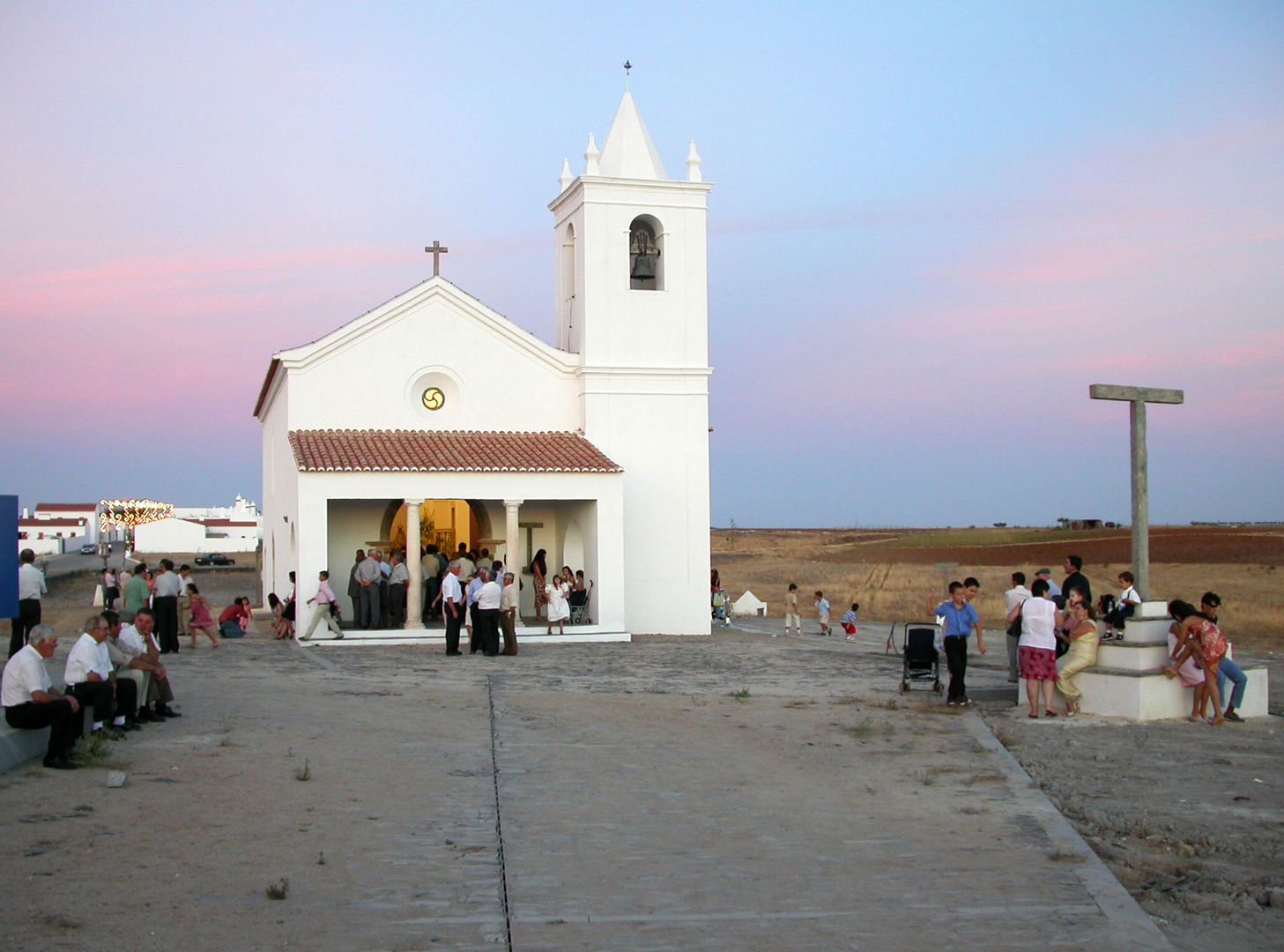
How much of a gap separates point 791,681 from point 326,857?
33.1 feet

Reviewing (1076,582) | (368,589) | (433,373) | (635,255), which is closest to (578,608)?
(368,589)

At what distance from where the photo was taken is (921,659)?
15.6 metres

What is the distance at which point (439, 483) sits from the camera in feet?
78.5

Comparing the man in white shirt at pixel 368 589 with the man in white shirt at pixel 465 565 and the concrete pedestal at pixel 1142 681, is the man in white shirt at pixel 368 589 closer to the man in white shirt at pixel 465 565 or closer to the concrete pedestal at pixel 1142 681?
the man in white shirt at pixel 465 565

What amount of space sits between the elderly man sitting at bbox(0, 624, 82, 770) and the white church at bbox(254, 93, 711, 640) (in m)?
14.1

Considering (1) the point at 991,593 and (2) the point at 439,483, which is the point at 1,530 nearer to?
(2) the point at 439,483

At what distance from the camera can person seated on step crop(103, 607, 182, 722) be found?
483 inches

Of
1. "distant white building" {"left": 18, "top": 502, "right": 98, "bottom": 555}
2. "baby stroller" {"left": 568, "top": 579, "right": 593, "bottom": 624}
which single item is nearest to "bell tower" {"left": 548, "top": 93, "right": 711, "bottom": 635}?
"baby stroller" {"left": 568, "top": 579, "right": 593, "bottom": 624}

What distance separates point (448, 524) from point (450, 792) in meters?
19.1

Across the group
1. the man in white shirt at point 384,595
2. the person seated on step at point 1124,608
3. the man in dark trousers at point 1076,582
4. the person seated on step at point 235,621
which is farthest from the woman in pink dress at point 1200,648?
the person seated on step at point 235,621

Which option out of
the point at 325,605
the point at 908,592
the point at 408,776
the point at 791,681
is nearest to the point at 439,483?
the point at 325,605

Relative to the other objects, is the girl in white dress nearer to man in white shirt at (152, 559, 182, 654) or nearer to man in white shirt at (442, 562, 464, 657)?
man in white shirt at (442, 562, 464, 657)

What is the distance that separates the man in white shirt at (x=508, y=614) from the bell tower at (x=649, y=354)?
5.55 meters

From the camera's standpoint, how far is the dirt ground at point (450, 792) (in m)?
7.06
